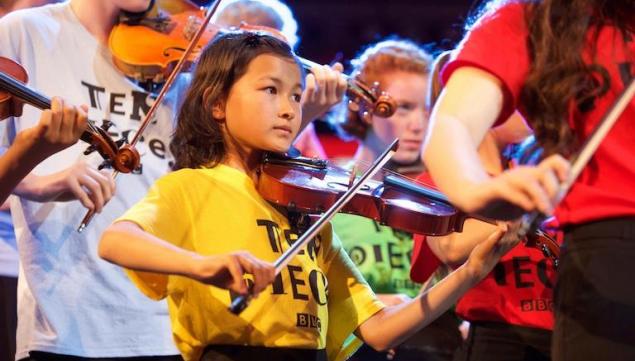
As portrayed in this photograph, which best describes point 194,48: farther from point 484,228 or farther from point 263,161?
point 484,228

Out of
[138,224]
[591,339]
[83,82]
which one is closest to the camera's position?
[591,339]

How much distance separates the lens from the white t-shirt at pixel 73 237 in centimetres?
220

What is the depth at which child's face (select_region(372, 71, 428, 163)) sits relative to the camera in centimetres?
330

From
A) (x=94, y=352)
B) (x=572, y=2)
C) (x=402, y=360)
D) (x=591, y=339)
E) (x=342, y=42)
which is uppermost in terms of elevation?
(x=572, y=2)

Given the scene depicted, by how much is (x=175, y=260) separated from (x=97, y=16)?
117 cm

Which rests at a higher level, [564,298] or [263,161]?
[564,298]

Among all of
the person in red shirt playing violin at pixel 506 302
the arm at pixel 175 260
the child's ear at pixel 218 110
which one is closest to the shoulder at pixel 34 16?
the child's ear at pixel 218 110

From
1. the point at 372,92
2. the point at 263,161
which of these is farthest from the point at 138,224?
the point at 372,92

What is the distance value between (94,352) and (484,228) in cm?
93

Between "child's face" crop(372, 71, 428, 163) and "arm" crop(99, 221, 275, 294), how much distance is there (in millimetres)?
1831

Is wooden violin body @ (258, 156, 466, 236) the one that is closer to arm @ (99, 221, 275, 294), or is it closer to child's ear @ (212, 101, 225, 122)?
child's ear @ (212, 101, 225, 122)

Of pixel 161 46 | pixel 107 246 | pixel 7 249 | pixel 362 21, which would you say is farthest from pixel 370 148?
pixel 362 21

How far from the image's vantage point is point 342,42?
6031mm

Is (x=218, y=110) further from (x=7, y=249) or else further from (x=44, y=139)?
(x=7, y=249)
